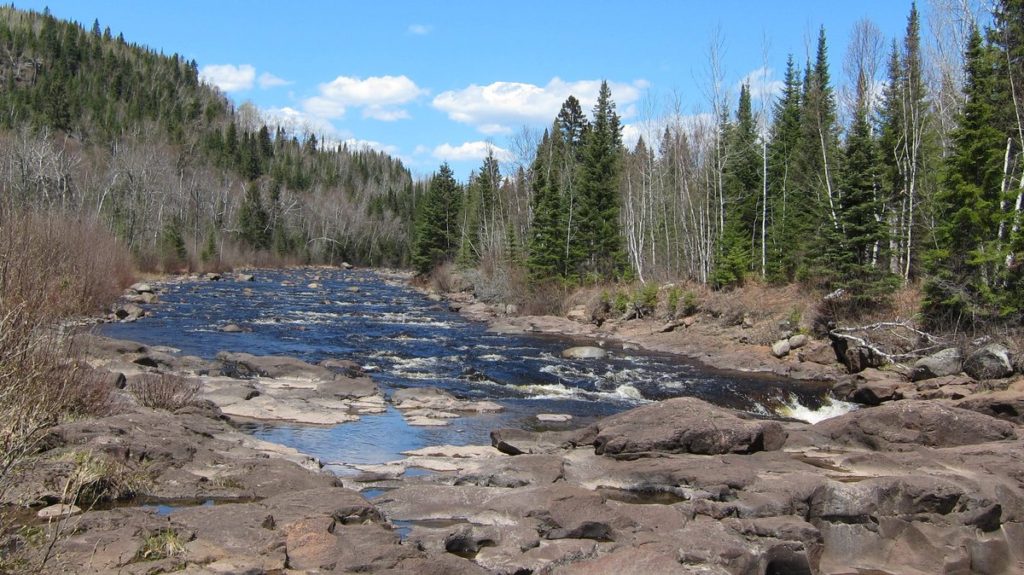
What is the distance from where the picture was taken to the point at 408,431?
47.1ft

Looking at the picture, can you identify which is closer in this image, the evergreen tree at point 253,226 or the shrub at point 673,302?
the shrub at point 673,302

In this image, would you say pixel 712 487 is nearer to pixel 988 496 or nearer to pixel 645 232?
pixel 988 496

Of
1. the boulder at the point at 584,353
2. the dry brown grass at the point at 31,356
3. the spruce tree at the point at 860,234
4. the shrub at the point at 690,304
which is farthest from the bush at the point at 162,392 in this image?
the shrub at the point at 690,304

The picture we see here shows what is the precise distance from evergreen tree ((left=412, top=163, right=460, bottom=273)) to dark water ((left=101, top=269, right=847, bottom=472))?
28938mm

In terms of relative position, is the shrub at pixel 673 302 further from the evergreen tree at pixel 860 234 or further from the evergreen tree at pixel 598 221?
the evergreen tree at pixel 598 221

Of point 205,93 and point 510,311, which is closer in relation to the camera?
point 510,311

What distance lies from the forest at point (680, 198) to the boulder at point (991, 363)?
1912mm

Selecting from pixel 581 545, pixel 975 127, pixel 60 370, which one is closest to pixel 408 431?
pixel 60 370

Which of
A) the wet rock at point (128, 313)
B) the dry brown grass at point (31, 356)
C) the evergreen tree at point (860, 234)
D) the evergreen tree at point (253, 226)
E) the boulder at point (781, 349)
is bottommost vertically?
the boulder at point (781, 349)

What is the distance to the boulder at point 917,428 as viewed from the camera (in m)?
12.5

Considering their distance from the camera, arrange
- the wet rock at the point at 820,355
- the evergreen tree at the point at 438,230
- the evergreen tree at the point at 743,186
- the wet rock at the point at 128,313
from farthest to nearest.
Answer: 1. the evergreen tree at the point at 438,230
2. the evergreen tree at the point at 743,186
3. the wet rock at the point at 128,313
4. the wet rock at the point at 820,355

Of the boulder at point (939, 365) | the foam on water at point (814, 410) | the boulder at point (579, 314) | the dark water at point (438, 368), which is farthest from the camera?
the boulder at point (579, 314)

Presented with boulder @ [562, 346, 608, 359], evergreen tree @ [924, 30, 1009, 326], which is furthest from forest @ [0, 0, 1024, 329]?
boulder @ [562, 346, 608, 359]

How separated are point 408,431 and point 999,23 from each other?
2377cm
